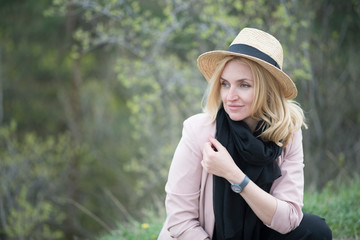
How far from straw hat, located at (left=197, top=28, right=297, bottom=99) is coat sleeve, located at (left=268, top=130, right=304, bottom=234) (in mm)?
318

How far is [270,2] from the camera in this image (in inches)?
213

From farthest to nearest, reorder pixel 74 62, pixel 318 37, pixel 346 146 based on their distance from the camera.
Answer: pixel 74 62 < pixel 346 146 < pixel 318 37

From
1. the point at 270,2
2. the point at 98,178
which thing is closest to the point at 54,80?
the point at 98,178

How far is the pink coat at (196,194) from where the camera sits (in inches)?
80.0

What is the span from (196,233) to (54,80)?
369 inches

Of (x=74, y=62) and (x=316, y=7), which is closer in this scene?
(x=316, y=7)

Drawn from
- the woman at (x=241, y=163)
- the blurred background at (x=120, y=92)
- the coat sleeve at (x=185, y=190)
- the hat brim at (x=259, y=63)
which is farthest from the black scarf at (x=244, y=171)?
the blurred background at (x=120, y=92)

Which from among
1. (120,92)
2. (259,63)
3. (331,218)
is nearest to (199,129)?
(259,63)

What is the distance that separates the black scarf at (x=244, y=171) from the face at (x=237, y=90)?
6 centimetres

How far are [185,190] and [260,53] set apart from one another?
0.78 metres

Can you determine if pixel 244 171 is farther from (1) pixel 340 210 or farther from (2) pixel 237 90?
(1) pixel 340 210

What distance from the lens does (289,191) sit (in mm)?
2105

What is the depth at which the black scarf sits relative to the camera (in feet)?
6.68

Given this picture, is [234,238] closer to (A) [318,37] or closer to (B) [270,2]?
(B) [270,2]
